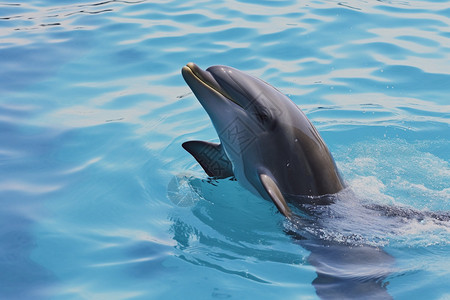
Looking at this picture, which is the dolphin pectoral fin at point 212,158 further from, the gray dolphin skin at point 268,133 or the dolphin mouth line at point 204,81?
the dolphin mouth line at point 204,81

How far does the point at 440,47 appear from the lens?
38.8 feet

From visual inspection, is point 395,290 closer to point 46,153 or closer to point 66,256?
point 66,256

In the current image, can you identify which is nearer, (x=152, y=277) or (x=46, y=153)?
(x=152, y=277)

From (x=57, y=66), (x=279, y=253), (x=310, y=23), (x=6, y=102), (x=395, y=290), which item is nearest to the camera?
(x=395, y=290)

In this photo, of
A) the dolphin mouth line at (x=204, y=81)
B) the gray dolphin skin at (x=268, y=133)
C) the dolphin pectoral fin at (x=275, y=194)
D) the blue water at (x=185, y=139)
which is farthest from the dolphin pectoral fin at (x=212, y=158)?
the dolphin pectoral fin at (x=275, y=194)

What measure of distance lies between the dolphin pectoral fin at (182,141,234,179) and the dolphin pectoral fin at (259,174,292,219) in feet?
3.31

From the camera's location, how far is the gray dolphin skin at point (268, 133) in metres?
6.08

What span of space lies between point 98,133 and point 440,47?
678 centimetres

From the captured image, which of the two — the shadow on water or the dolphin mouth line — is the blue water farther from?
the dolphin mouth line

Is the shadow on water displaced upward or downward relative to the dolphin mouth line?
downward

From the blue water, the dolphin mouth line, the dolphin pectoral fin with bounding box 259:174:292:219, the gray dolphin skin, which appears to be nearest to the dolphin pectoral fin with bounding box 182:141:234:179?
the blue water

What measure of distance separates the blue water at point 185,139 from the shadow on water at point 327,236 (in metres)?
0.02

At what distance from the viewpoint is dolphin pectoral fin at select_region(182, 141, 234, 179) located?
693cm

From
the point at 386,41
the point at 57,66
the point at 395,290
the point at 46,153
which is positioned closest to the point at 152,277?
the point at 395,290
